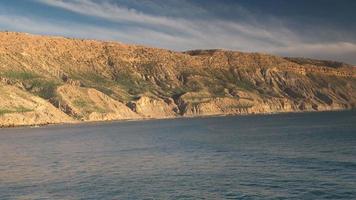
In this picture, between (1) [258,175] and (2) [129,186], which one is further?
(1) [258,175]

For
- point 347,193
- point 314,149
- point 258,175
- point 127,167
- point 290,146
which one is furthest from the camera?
point 290,146

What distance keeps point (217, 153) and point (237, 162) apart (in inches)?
560

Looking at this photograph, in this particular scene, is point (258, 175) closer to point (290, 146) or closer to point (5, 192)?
point (5, 192)

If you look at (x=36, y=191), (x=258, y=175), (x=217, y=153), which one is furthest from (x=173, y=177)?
(x=217, y=153)

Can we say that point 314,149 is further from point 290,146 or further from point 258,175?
point 258,175

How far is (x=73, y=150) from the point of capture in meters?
103

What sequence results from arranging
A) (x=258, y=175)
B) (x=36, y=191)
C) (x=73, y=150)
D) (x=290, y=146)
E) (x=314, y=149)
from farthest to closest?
(x=73, y=150)
(x=290, y=146)
(x=314, y=149)
(x=258, y=175)
(x=36, y=191)

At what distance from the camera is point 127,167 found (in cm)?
6975

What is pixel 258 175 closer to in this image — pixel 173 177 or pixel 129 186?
pixel 173 177

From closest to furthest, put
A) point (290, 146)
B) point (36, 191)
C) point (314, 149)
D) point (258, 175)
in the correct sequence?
point (36, 191) < point (258, 175) < point (314, 149) < point (290, 146)

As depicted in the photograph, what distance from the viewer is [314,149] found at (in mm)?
Result: 85625

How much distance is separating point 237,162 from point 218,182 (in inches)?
675

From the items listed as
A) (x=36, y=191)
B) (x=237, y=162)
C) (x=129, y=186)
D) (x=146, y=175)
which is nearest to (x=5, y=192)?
(x=36, y=191)

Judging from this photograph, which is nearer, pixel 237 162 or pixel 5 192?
pixel 5 192
